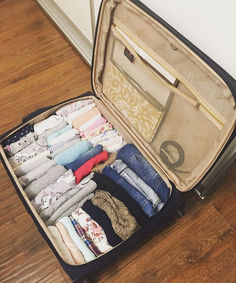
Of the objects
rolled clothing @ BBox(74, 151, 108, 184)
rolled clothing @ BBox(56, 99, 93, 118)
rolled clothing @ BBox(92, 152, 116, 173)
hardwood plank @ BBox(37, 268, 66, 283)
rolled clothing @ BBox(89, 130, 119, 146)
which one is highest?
rolled clothing @ BBox(56, 99, 93, 118)

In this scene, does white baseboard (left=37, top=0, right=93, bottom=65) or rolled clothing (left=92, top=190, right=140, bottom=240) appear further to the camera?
white baseboard (left=37, top=0, right=93, bottom=65)

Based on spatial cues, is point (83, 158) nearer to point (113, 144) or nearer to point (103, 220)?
point (113, 144)

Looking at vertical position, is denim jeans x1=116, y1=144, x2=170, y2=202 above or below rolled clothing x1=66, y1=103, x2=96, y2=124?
below

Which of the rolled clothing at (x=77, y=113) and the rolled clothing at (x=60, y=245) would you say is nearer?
the rolled clothing at (x=60, y=245)

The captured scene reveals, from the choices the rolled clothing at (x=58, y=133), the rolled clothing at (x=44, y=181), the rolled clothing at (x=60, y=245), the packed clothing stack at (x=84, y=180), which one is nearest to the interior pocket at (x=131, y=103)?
the packed clothing stack at (x=84, y=180)

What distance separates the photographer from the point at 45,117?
104 centimetres

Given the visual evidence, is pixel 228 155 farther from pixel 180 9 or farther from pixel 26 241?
pixel 26 241

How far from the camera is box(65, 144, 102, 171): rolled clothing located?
3.12ft

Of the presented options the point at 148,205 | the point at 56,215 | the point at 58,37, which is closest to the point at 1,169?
the point at 56,215

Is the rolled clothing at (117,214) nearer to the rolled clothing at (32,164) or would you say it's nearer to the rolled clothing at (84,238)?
the rolled clothing at (84,238)

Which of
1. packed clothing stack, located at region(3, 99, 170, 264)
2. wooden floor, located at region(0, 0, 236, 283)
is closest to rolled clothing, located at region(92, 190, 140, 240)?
packed clothing stack, located at region(3, 99, 170, 264)

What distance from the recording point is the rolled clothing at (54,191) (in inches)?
34.4

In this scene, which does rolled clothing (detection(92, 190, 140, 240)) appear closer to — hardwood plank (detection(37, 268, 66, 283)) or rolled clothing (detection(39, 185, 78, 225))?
rolled clothing (detection(39, 185, 78, 225))

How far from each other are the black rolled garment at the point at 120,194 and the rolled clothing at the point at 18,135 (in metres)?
0.33
